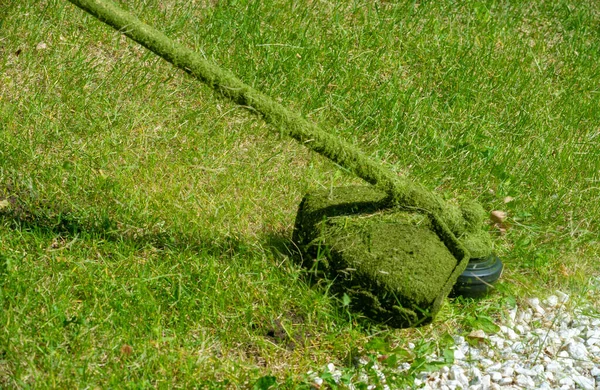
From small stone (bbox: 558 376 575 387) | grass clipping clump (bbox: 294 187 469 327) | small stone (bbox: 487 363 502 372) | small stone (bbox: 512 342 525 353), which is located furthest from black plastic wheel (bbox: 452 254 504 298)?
small stone (bbox: 558 376 575 387)

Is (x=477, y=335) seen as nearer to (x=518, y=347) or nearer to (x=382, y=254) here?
(x=518, y=347)

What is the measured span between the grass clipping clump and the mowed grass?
0.11 m

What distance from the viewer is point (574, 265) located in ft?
14.3

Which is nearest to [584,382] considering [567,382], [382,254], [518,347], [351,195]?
[567,382]

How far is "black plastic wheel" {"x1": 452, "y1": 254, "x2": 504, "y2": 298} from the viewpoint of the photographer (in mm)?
3850

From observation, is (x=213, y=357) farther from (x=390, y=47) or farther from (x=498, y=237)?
(x=390, y=47)

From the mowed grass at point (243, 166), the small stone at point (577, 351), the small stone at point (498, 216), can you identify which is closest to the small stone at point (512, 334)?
the mowed grass at point (243, 166)

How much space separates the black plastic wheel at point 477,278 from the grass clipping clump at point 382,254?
0.16 m

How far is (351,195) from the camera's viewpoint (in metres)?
3.99

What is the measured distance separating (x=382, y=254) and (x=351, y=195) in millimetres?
441

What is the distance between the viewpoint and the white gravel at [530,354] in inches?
139

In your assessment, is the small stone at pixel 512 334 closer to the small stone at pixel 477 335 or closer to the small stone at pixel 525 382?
the small stone at pixel 477 335

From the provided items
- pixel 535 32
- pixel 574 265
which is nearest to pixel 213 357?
pixel 574 265

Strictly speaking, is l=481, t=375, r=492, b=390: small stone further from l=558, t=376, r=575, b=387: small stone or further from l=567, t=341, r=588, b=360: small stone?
l=567, t=341, r=588, b=360: small stone
